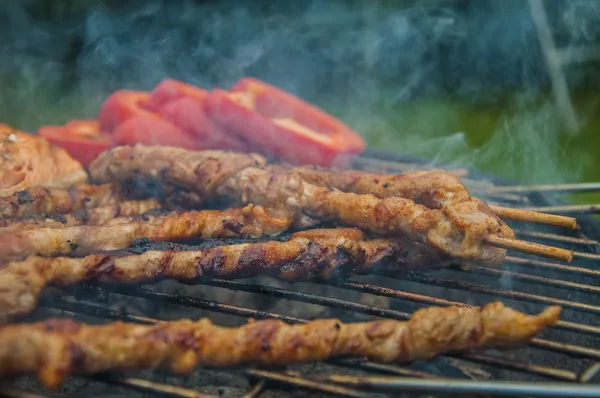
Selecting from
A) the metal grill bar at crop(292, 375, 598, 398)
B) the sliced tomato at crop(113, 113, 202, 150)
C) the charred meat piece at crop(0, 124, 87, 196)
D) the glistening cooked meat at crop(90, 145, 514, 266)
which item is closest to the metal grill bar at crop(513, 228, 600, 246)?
the glistening cooked meat at crop(90, 145, 514, 266)

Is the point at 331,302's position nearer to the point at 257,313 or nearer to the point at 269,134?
the point at 257,313

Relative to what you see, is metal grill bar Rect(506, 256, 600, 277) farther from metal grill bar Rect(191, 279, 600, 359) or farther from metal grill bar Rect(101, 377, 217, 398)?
metal grill bar Rect(101, 377, 217, 398)

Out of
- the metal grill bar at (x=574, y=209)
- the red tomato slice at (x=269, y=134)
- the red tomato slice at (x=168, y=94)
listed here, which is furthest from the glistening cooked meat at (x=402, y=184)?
→ the red tomato slice at (x=168, y=94)

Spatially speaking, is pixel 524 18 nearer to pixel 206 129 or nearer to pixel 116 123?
pixel 206 129

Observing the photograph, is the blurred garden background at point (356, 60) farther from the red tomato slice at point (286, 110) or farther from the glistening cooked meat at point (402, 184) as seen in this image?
the glistening cooked meat at point (402, 184)

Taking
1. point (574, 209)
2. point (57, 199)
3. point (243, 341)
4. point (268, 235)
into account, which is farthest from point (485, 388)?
point (57, 199)

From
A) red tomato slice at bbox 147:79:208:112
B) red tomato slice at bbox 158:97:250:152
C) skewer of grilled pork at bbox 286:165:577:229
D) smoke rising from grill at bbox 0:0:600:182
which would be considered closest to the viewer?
skewer of grilled pork at bbox 286:165:577:229

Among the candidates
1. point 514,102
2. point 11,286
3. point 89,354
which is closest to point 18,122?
point 11,286
